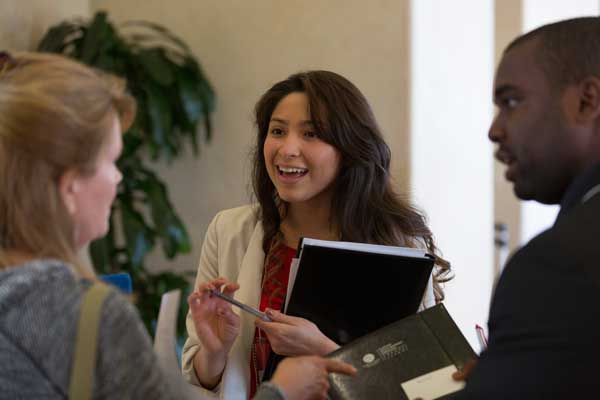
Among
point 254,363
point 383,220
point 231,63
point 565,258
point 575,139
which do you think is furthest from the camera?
point 231,63

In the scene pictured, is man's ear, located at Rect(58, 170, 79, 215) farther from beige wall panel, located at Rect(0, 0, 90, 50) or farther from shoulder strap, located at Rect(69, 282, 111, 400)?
beige wall panel, located at Rect(0, 0, 90, 50)

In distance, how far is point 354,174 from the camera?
2.07 meters

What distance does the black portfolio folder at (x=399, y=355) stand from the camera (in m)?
1.40

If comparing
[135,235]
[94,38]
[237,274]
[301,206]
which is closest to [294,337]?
[237,274]

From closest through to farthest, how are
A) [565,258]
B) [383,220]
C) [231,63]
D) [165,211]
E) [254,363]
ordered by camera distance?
[565,258], [254,363], [383,220], [165,211], [231,63]

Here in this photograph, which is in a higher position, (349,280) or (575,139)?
(575,139)

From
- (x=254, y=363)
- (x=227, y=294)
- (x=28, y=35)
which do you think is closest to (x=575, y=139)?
(x=227, y=294)

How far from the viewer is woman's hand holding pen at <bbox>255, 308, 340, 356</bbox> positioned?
1617 mm

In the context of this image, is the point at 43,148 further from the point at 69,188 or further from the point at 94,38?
the point at 94,38

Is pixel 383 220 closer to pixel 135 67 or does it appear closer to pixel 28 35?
pixel 135 67

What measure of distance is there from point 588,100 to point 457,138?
2.40 metres

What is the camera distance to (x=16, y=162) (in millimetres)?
1020

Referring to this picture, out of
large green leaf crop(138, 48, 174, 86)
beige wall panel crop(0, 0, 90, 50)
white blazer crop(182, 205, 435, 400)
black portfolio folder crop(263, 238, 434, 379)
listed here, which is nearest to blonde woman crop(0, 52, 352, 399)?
black portfolio folder crop(263, 238, 434, 379)

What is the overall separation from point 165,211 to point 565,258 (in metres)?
2.68
